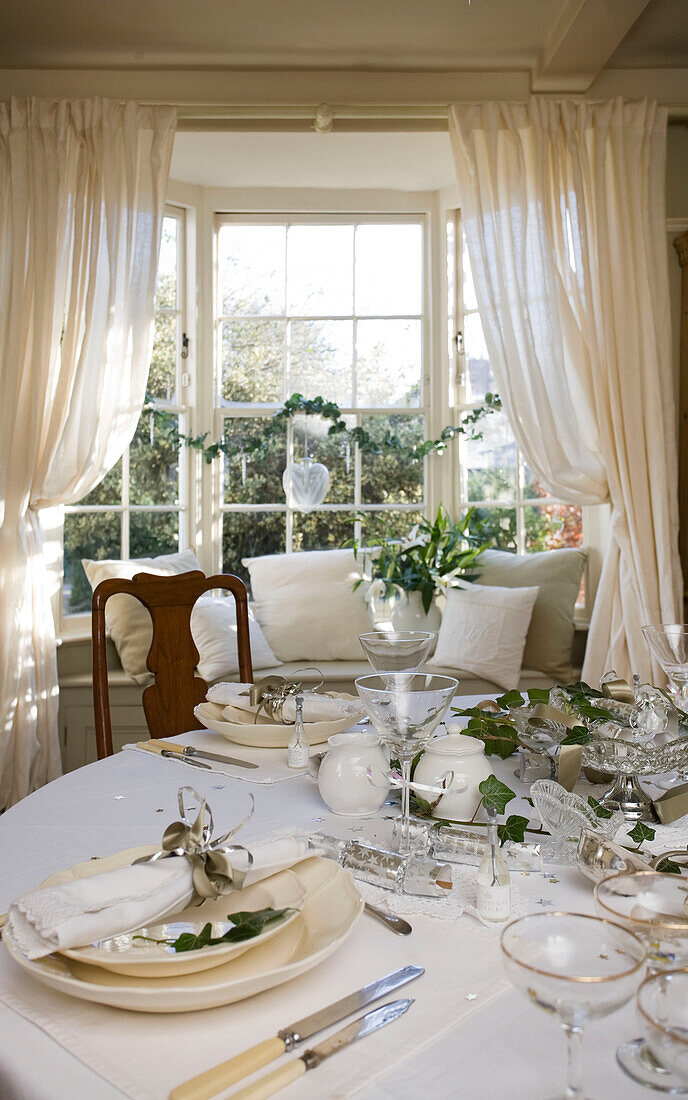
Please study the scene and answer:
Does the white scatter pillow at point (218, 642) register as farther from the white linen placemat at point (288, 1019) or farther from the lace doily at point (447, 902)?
the white linen placemat at point (288, 1019)

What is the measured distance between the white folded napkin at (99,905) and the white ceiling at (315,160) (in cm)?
328

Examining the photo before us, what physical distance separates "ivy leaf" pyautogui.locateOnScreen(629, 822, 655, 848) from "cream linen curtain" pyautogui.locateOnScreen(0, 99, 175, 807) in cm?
254

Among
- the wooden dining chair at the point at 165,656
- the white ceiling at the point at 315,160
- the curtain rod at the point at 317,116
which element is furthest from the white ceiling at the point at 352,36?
the wooden dining chair at the point at 165,656

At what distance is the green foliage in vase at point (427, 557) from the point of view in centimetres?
369

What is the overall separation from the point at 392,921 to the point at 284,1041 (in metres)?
0.23

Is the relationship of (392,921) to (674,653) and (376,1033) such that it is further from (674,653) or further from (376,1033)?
(674,653)

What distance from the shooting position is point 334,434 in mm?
4039

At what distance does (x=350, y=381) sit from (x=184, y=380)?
0.75 metres

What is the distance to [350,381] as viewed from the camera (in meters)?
4.06

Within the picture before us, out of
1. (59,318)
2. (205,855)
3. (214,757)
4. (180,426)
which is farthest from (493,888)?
(180,426)

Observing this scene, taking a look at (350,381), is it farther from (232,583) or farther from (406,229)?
(232,583)

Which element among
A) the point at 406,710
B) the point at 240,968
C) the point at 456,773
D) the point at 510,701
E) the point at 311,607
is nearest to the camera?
the point at 240,968

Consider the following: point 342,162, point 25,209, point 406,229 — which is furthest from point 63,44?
point 406,229

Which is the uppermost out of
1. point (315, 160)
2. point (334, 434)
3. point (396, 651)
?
point (315, 160)
